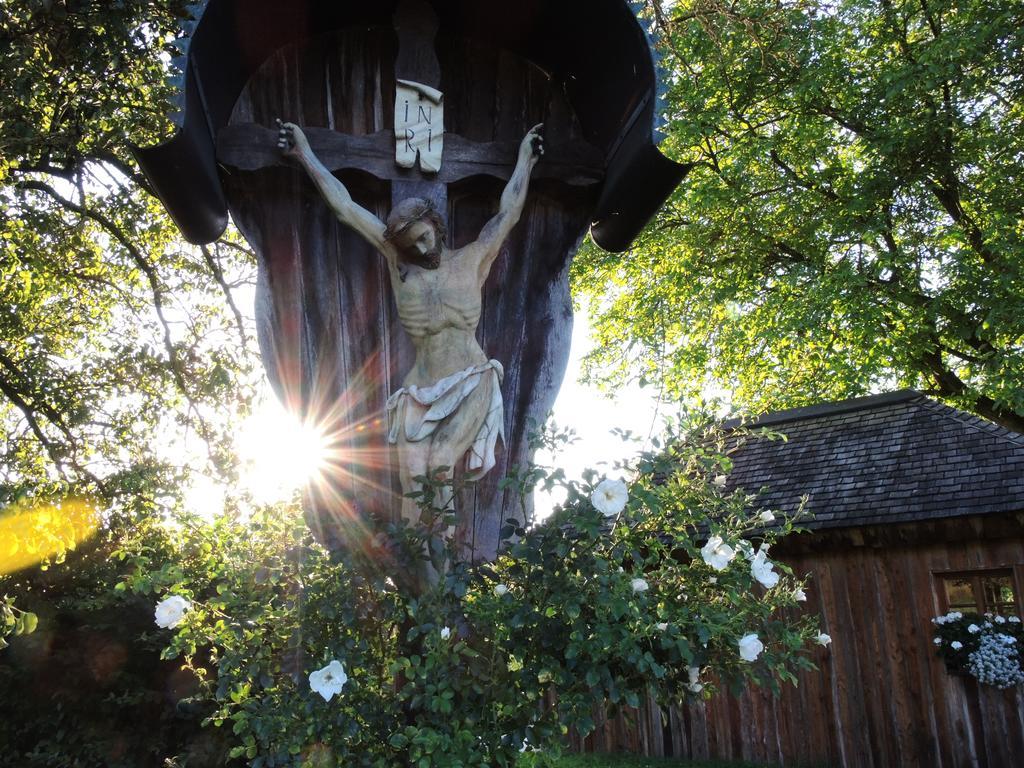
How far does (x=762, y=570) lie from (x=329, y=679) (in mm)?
1427

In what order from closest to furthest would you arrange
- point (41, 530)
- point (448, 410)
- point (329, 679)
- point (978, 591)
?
1. point (329, 679)
2. point (448, 410)
3. point (41, 530)
4. point (978, 591)

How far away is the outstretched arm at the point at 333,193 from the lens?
3.50 m

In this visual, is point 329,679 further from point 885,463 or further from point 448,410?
point 885,463

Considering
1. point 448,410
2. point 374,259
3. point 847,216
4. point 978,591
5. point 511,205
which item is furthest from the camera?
point 847,216

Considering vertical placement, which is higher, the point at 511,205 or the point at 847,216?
the point at 847,216

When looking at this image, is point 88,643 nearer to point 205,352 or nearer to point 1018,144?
point 205,352

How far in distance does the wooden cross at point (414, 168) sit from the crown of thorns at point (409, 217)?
309 mm

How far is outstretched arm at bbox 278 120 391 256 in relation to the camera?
3504 millimetres

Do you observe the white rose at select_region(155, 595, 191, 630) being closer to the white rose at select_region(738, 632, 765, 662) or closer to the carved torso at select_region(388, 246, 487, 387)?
the carved torso at select_region(388, 246, 487, 387)

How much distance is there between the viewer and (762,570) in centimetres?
292

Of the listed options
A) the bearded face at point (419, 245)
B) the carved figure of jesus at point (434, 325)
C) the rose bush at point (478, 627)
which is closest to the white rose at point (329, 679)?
the rose bush at point (478, 627)

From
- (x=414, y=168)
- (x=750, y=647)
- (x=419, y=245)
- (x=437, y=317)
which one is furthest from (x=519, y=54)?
(x=750, y=647)

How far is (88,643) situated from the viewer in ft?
25.8

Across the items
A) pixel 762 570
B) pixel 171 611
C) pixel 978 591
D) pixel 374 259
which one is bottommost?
pixel 171 611
